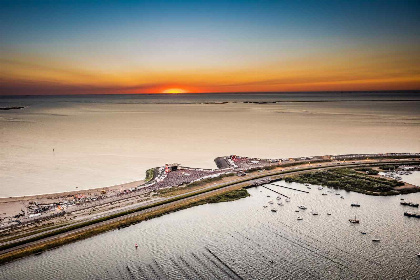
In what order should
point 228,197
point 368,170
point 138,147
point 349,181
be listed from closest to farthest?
point 228,197 < point 349,181 < point 368,170 < point 138,147

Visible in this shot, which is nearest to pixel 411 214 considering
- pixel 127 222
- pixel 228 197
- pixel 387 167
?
pixel 387 167

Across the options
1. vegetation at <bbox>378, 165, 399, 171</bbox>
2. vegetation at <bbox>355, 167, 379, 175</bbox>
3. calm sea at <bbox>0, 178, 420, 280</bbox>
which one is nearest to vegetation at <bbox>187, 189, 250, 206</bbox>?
calm sea at <bbox>0, 178, 420, 280</bbox>

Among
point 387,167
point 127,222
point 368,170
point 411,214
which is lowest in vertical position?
point 127,222

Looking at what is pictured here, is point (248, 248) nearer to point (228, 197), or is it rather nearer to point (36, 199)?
point (228, 197)

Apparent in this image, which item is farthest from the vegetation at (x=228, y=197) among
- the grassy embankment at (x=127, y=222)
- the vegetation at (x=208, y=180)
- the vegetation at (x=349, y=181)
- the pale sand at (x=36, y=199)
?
the pale sand at (x=36, y=199)

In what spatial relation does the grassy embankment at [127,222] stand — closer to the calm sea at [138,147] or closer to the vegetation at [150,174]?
the vegetation at [150,174]

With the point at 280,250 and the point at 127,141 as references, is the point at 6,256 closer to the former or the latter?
the point at 280,250

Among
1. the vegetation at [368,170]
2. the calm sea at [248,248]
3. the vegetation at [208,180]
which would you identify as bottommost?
the calm sea at [248,248]

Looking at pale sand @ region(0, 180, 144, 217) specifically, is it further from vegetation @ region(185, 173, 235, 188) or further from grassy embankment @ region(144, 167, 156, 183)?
vegetation @ region(185, 173, 235, 188)
